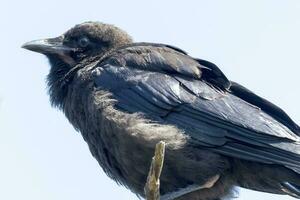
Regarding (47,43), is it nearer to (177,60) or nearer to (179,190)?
(177,60)

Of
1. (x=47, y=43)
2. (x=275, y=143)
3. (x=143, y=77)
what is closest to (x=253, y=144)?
(x=275, y=143)

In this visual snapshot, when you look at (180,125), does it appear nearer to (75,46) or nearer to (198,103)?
(198,103)

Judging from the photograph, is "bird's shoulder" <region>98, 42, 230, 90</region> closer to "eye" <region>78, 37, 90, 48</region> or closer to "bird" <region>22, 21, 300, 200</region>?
"bird" <region>22, 21, 300, 200</region>

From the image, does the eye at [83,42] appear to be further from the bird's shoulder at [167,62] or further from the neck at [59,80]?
the bird's shoulder at [167,62]

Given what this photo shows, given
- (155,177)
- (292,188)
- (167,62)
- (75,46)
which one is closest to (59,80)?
(75,46)

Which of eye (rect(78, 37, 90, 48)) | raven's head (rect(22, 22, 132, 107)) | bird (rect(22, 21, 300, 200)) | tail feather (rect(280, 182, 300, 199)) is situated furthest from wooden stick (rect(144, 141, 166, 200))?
eye (rect(78, 37, 90, 48))

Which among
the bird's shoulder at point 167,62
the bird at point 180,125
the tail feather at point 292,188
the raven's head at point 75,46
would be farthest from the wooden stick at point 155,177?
the raven's head at point 75,46
